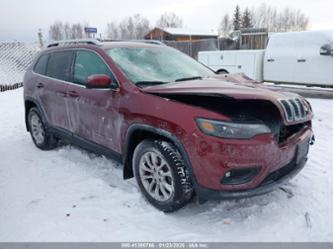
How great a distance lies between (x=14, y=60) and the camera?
1605cm

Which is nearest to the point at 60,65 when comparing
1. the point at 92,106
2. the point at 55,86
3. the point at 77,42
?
→ the point at 55,86

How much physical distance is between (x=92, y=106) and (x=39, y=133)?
2.04m

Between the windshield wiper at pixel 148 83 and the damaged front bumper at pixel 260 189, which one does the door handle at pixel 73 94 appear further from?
the damaged front bumper at pixel 260 189

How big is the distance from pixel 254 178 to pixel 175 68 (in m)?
1.84

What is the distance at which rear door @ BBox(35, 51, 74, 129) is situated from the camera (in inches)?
170

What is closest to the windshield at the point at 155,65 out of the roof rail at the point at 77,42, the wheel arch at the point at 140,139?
the roof rail at the point at 77,42

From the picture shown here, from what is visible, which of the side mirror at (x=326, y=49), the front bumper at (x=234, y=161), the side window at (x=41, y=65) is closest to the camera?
the front bumper at (x=234, y=161)

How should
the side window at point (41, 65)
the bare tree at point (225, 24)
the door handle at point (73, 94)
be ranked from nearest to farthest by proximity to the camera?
1. the door handle at point (73, 94)
2. the side window at point (41, 65)
3. the bare tree at point (225, 24)

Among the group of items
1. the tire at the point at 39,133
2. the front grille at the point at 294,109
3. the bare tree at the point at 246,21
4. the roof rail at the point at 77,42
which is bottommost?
the tire at the point at 39,133

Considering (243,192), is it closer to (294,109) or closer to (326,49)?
(294,109)

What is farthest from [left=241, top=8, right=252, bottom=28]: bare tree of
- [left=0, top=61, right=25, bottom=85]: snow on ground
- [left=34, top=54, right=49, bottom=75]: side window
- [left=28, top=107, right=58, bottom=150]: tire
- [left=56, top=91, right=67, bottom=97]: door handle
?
[left=56, top=91, right=67, bottom=97]: door handle

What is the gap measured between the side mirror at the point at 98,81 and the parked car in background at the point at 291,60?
8.05m

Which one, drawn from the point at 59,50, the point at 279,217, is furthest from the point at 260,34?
the point at 279,217

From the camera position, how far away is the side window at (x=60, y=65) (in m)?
4.29
